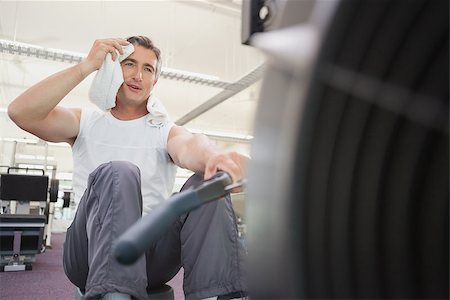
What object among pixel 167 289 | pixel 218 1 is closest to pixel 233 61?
pixel 218 1

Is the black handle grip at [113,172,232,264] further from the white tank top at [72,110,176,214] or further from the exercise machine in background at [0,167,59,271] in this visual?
the exercise machine in background at [0,167,59,271]

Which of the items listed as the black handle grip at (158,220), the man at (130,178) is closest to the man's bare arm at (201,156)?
the man at (130,178)

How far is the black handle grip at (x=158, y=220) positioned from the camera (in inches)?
12.1

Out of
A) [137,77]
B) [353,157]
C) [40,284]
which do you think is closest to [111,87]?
[137,77]

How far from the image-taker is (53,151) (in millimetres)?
→ 11398

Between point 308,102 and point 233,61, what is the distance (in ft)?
17.4

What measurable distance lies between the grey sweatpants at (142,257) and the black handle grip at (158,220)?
34 cm

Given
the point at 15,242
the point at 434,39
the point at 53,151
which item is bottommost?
the point at 53,151

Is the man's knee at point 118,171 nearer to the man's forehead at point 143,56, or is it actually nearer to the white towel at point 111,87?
the white towel at point 111,87

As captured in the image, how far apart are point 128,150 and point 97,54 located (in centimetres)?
28

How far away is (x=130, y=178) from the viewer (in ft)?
2.59

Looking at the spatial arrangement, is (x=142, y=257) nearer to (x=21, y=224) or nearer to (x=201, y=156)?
(x=201, y=156)

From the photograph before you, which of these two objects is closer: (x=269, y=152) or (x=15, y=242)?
(x=269, y=152)

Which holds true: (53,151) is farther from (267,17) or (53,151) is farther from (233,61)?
(267,17)
